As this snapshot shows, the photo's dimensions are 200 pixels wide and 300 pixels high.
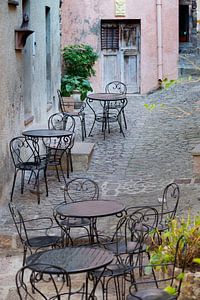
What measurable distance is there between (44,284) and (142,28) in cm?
1362

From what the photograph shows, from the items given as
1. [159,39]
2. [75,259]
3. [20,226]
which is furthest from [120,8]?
[75,259]

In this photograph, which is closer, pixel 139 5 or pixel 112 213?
pixel 112 213

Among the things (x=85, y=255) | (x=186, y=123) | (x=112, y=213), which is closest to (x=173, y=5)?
(x=186, y=123)

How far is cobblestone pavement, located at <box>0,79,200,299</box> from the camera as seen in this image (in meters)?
8.85

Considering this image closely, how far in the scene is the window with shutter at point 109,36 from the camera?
19.4 m

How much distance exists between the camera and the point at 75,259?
4.99 metres

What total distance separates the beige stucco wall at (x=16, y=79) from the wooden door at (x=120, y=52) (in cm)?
611

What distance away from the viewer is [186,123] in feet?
47.9

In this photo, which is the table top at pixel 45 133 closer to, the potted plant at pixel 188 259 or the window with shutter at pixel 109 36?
the potted plant at pixel 188 259

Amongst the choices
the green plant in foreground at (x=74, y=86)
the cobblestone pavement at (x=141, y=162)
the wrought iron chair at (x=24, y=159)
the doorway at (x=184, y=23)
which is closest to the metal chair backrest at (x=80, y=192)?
the cobblestone pavement at (x=141, y=162)

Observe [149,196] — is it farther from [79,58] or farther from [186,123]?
[79,58]

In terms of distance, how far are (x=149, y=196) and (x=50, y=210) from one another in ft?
4.49

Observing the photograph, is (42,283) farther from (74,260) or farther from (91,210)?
(74,260)

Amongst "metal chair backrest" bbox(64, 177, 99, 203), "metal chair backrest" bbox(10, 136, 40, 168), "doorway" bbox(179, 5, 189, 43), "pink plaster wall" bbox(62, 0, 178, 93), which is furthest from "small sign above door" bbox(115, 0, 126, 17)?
"metal chair backrest" bbox(64, 177, 99, 203)
